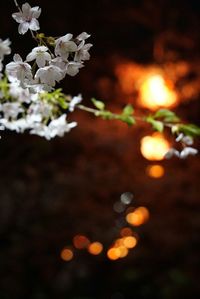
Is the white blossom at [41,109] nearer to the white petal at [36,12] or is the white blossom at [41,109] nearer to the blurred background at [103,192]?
the white petal at [36,12]

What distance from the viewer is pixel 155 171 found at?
3.59 meters

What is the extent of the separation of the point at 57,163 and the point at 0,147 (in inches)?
14.8

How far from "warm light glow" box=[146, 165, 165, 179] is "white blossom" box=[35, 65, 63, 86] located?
2.91 metres

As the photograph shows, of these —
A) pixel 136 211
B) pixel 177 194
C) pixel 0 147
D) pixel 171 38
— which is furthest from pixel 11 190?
pixel 171 38

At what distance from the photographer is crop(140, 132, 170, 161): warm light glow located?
3.66 meters

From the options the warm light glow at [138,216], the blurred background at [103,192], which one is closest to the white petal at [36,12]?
the blurred background at [103,192]

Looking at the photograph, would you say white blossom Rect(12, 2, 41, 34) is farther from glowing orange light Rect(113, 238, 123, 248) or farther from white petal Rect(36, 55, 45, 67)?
glowing orange light Rect(113, 238, 123, 248)

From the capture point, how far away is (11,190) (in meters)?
3.19

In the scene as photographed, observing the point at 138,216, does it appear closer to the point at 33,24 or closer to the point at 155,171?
the point at 155,171

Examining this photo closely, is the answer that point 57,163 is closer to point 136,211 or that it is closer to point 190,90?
point 136,211

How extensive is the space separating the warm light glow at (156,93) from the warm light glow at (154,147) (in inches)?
11.1

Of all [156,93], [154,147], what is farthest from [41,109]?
[156,93]

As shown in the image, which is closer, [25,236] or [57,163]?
[25,236]

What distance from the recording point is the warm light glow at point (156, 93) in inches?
156
